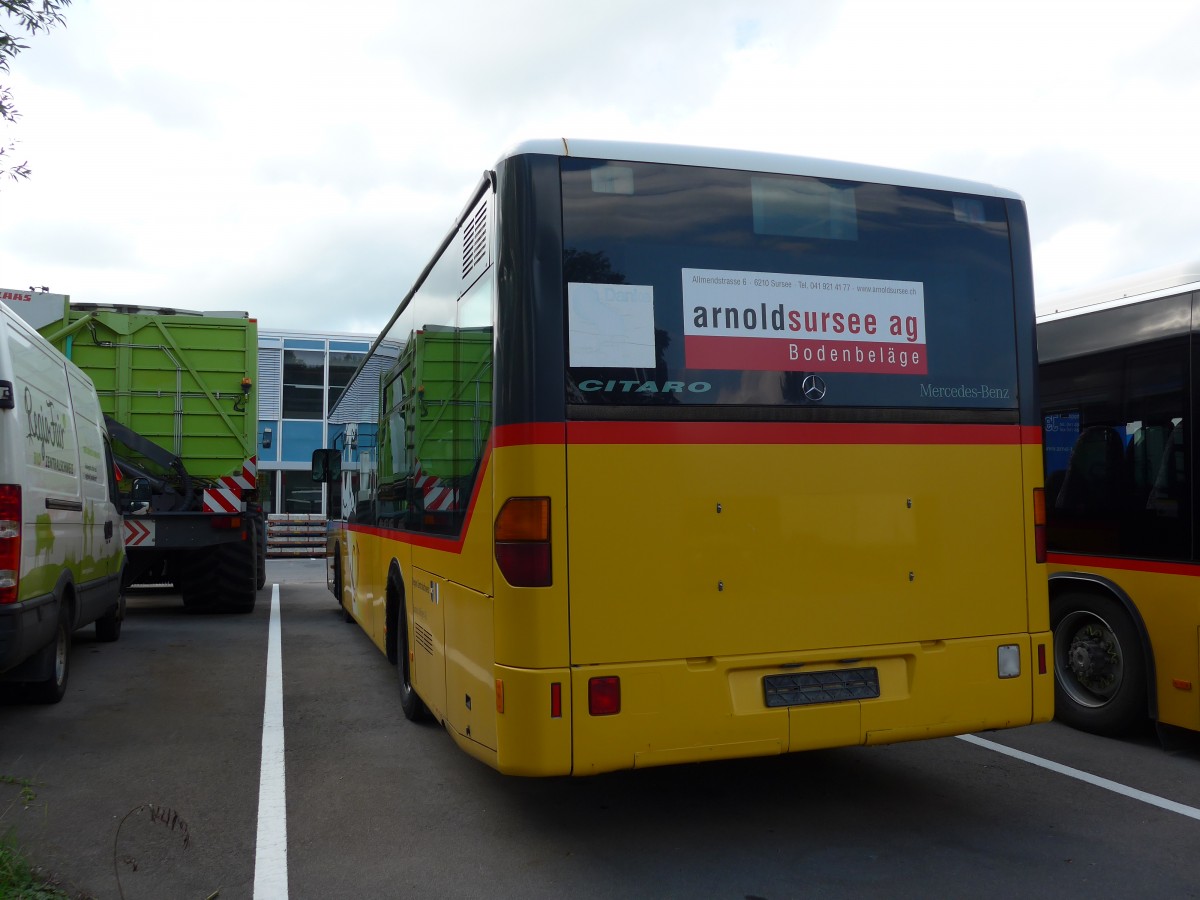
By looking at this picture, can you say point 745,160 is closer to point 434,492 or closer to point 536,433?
point 536,433

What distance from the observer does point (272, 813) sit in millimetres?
4844

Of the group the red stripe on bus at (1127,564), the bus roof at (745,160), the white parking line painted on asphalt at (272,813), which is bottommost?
the white parking line painted on asphalt at (272,813)

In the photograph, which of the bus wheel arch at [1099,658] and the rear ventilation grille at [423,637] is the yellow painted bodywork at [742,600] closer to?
the rear ventilation grille at [423,637]

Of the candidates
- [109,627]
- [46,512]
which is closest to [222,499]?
[109,627]

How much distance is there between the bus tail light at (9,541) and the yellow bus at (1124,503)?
6.53 metres

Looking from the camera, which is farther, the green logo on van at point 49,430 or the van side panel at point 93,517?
the van side panel at point 93,517

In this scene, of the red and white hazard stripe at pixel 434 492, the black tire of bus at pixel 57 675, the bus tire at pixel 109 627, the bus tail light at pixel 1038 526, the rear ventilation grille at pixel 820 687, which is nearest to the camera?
the rear ventilation grille at pixel 820 687

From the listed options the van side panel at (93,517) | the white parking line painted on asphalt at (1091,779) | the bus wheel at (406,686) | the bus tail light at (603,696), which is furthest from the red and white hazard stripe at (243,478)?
the bus tail light at (603,696)

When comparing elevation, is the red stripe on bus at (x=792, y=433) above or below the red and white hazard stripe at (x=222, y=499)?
above

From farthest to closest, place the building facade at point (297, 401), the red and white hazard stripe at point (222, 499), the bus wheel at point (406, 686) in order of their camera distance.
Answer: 1. the building facade at point (297, 401)
2. the red and white hazard stripe at point (222, 499)
3. the bus wheel at point (406, 686)

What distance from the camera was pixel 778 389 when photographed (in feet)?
14.0

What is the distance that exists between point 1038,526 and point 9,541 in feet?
18.5

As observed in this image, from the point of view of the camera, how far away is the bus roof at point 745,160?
4.11m

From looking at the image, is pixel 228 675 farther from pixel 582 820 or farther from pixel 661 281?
pixel 661 281
